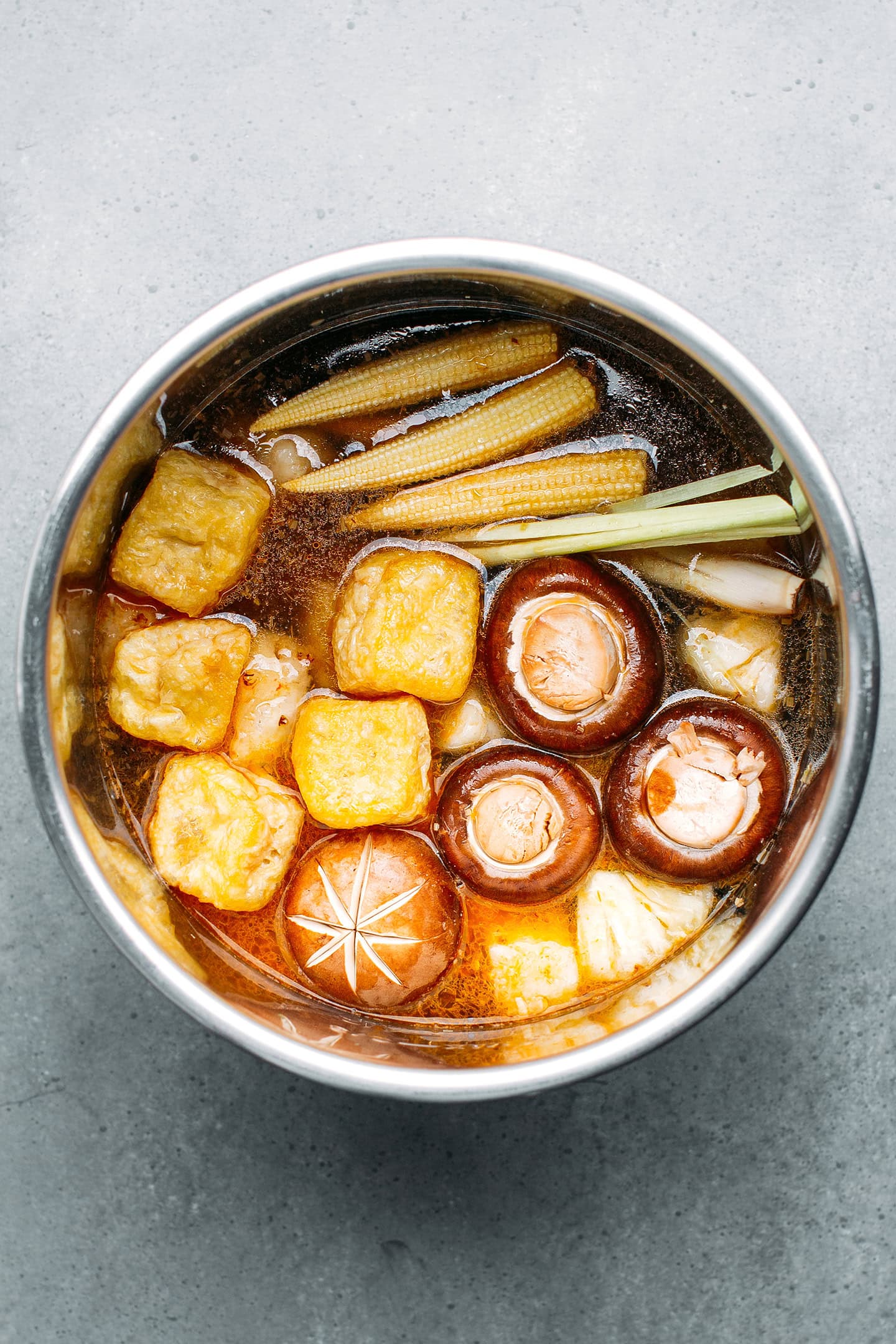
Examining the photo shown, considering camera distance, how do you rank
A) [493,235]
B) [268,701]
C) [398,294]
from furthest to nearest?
1. [493,235]
2. [268,701]
3. [398,294]

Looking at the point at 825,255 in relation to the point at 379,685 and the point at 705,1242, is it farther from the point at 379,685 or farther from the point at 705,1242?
the point at 705,1242

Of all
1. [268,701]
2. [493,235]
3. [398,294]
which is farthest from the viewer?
[493,235]

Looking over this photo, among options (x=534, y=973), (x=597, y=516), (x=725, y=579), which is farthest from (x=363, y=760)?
(x=725, y=579)

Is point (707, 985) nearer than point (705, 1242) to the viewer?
Yes

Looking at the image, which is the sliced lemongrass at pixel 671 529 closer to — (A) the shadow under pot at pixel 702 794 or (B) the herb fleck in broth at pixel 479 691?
(B) the herb fleck in broth at pixel 479 691

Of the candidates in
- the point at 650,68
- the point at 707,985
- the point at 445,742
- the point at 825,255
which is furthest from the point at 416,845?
the point at 650,68

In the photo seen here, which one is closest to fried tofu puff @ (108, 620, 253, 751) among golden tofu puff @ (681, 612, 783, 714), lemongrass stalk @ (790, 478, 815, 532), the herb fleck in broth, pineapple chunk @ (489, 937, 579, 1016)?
the herb fleck in broth

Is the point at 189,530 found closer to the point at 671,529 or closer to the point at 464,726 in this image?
the point at 464,726
